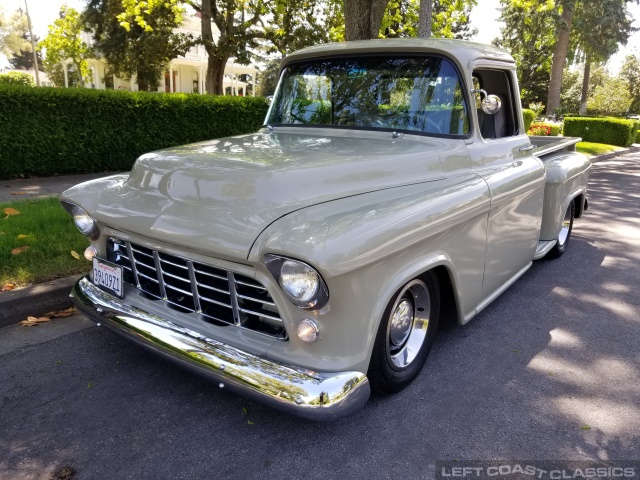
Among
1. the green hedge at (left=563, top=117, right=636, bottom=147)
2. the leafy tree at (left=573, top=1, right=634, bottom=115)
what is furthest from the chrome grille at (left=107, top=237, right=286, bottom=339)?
the leafy tree at (left=573, top=1, right=634, bottom=115)

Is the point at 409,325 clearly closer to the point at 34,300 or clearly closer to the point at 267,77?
the point at 34,300

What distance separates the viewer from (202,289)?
2.37 metres

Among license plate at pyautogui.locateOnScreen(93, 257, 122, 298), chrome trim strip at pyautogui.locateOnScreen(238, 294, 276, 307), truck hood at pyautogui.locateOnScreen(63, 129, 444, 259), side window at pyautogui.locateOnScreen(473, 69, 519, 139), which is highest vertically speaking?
side window at pyautogui.locateOnScreen(473, 69, 519, 139)

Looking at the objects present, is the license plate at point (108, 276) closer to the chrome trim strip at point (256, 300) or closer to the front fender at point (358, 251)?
the chrome trim strip at point (256, 300)

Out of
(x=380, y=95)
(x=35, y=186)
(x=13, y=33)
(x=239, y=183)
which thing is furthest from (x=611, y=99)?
(x=13, y=33)

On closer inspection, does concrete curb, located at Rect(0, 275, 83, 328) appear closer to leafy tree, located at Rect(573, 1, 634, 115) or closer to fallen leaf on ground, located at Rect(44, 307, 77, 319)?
fallen leaf on ground, located at Rect(44, 307, 77, 319)

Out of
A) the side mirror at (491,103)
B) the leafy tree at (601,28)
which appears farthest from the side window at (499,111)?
the leafy tree at (601,28)

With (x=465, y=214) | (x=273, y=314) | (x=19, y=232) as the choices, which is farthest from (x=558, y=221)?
(x=19, y=232)

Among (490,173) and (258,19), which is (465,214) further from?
(258,19)

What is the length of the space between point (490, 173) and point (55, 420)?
2.85m

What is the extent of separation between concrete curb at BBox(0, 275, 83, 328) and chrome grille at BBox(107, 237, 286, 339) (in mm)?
1180

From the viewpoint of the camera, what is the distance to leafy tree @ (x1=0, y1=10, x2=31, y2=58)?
54.1m

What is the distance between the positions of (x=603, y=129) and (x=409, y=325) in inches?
765

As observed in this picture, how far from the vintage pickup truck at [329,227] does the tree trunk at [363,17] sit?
10.9 ft
